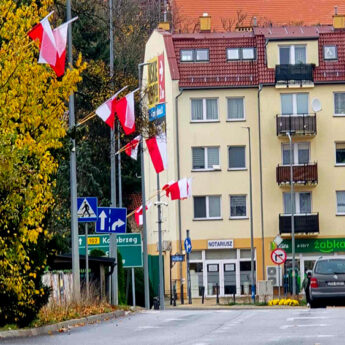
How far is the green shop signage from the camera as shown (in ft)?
253

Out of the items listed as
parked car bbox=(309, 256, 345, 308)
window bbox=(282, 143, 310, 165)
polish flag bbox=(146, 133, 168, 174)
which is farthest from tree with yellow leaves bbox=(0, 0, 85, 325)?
window bbox=(282, 143, 310, 165)

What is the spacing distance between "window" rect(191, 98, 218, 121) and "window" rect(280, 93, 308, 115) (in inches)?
146

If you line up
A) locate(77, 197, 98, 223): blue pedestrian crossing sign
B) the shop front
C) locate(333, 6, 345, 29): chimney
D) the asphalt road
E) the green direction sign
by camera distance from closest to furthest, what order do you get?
the asphalt road < locate(77, 197, 98, 223): blue pedestrian crossing sign < the green direction sign < the shop front < locate(333, 6, 345, 29): chimney

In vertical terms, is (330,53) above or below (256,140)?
above

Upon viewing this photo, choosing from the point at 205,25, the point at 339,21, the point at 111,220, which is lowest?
the point at 111,220

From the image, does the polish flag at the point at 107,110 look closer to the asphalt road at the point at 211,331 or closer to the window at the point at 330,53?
the asphalt road at the point at 211,331

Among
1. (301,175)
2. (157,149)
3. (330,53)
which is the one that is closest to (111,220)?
(157,149)

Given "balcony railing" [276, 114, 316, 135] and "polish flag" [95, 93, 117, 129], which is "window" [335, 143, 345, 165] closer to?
"balcony railing" [276, 114, 316, 135]

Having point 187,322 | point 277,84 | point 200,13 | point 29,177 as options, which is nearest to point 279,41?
point 277,84

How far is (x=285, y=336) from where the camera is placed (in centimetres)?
2214

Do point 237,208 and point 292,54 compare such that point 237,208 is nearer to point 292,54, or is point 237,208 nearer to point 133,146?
point 292,54

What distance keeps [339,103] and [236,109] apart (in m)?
5.67

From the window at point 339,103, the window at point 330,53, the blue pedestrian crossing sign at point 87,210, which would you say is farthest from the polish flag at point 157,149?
the window at point 330,53

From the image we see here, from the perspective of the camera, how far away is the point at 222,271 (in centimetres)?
7656
